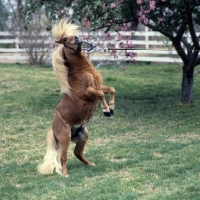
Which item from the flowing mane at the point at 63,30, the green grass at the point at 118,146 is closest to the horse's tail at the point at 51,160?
the green grass at the point at 118,146

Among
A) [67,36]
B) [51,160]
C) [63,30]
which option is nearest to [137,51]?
[63,30]

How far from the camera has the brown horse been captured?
22.3 feet

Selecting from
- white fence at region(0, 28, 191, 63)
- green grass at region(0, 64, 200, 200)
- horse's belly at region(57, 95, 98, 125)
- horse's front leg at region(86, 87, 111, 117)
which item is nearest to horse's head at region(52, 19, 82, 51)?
horse's front leg at region(86, 87, 111, 117)

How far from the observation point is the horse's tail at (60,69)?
6.80 metres

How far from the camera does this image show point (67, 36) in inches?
266

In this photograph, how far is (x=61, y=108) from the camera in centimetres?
707

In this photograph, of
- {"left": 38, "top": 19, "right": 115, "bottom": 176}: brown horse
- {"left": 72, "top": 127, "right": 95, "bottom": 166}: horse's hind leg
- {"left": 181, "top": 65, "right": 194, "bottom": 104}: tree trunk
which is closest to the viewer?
{"left": 38, "top": 19, "right": 115, "bottom": 176}: brown horse

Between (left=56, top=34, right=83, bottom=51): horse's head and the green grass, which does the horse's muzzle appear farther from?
the green grass

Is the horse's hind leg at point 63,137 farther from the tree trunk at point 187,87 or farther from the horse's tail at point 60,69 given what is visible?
the tree trunk at point 187,87

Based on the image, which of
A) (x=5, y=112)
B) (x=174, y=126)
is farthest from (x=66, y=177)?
(x=5, y=112)

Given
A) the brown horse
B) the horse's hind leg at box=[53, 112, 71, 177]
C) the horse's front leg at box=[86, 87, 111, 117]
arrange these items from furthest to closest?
1. the horse's hind leg at box=[53, 112, 71, 177]
2. the brown horse
3. the horse's front leg at box=[86, 87, 111, 117]

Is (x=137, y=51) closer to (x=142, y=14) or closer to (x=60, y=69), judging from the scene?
(x=142, y=14)

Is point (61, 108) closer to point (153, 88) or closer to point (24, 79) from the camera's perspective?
point (153, 88)

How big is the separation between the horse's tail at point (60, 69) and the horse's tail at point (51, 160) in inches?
29.5
